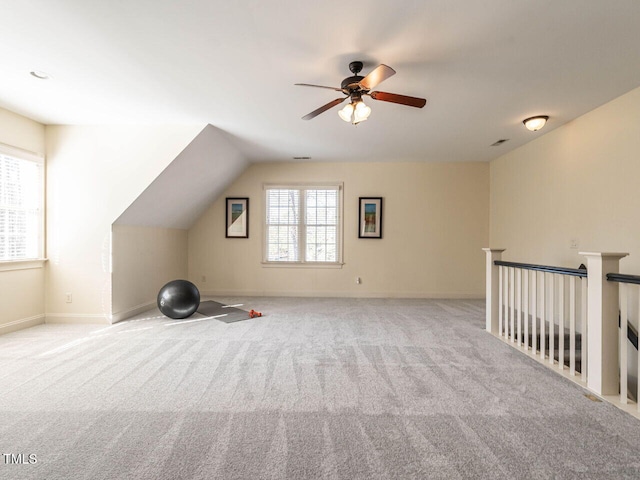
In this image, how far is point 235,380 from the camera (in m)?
2.59

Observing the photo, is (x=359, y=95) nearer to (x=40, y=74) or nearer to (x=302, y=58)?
(x=302, y=58)

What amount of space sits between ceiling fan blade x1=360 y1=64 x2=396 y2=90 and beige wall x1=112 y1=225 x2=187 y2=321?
3.94 meters

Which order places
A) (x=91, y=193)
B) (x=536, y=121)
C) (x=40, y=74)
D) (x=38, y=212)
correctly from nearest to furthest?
(x=40, y=74) < (x=536, y=121) < (x=38, y=212) < (x=91, y=193)

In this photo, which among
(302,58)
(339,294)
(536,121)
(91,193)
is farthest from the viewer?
(339,294)

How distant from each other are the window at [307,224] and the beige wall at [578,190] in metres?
3.28

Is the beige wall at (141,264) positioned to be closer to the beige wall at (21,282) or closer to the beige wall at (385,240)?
the beige wall at (385,240)

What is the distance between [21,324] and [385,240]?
5846 millimetres

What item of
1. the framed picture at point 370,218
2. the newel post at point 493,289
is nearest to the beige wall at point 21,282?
the framed picture at point 370,218

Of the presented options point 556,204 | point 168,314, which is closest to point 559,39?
point 556,204

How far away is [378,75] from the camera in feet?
7.75

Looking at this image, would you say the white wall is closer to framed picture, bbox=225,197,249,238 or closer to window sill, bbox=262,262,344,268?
framed picture, bbox=225,197,249,238

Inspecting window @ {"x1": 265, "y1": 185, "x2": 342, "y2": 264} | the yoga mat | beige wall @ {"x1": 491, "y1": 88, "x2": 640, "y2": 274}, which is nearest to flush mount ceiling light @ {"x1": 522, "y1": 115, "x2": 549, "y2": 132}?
beige wall @ {"x1": 491, "y1": 88, "x2": 640, "y2": 274}

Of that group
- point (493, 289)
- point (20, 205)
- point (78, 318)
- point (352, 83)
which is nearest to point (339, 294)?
point (493, 289)

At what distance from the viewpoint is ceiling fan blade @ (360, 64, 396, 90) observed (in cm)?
226
